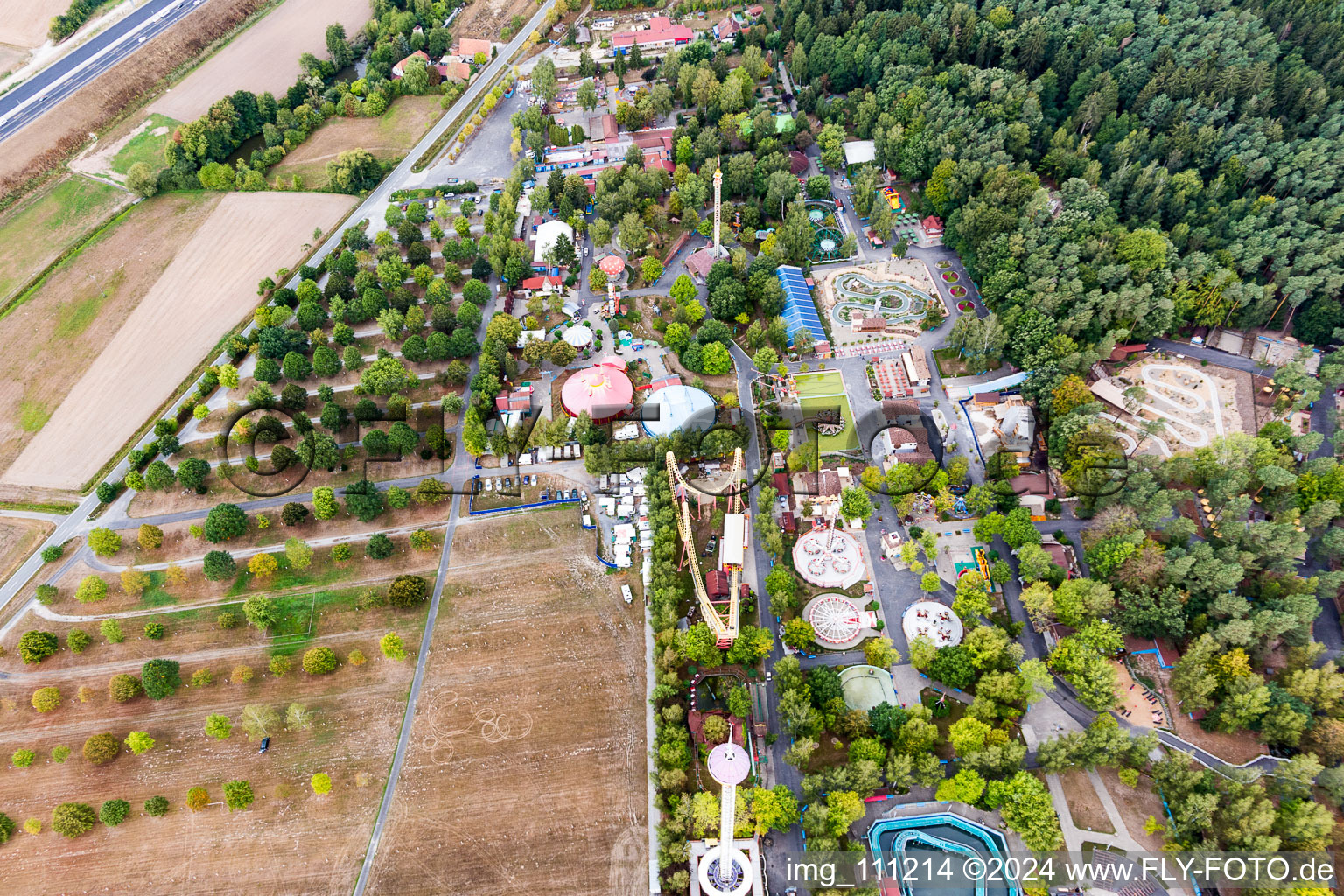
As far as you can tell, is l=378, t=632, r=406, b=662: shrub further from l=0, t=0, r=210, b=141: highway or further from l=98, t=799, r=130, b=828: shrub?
l=0, t=0, r=210, b=141: highway

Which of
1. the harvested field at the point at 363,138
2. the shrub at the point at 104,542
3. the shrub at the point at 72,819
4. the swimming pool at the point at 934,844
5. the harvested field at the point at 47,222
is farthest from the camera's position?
the harvested field at the point at 363,138

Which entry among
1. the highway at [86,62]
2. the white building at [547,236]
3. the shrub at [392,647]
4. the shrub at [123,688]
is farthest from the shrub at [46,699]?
the highway at [86,62]

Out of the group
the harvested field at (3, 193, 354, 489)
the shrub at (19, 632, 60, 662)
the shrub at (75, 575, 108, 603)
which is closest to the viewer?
the shrub at (19, 632, 60, 662)

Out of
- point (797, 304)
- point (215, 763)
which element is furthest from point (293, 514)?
point (797, 304)

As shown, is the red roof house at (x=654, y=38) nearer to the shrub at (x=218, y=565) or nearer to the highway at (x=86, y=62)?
the highway at (x=86, y=62)

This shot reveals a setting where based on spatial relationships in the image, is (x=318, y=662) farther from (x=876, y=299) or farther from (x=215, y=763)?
(x=876, y=299)

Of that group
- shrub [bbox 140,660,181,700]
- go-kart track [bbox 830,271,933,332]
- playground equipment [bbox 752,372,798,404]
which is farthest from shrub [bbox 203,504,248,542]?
go-kart track [bbox 830,271,933,332]

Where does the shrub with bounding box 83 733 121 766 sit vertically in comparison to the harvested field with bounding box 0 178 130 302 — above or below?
below
